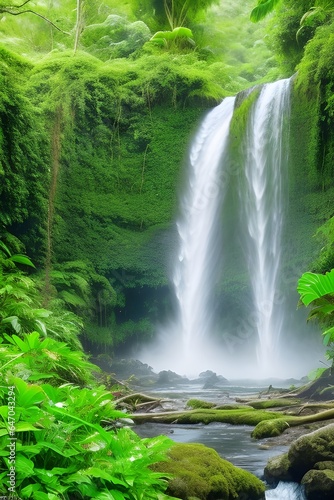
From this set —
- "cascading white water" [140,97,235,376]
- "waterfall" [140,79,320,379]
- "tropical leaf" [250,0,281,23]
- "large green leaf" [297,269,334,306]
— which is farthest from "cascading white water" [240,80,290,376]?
"large green leaf" [297,269,334,306]

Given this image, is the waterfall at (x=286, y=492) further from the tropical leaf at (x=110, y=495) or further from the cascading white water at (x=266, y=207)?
the cascading white water at (x=266, y=207)

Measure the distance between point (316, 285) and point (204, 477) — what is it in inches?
72.4

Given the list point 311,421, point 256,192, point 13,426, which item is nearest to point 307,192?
point 256,192

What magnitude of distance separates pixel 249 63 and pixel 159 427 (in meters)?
21.2

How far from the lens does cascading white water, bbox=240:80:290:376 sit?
43.0 ft

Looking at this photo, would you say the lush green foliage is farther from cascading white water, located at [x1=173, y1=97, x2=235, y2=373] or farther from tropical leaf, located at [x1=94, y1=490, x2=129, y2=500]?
cascading white water, located at [x1=173, y1=97, x2=235, y2=373]

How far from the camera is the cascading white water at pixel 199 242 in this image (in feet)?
45.7

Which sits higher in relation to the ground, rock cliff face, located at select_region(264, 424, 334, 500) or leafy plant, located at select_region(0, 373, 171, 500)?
leafy plant, located at select_region(0, 373, 171, 500)

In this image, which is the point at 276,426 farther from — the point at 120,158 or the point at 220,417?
the point at 120,158

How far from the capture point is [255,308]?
13422mm

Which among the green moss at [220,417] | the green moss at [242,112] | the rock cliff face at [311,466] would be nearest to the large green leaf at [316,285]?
the rock cliff face at [311,466]

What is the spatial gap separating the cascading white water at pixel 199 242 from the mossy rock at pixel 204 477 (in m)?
9.66

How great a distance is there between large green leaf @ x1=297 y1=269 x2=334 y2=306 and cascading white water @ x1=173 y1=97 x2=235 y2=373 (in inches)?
358

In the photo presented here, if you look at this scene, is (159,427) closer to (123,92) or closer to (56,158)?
(56,158)
